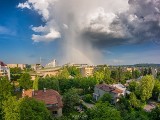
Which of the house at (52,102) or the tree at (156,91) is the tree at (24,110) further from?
the tree at (156,91)

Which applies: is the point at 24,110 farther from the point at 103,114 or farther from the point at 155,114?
the point at 155,114

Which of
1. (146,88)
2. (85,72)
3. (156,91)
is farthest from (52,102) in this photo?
(85,72)

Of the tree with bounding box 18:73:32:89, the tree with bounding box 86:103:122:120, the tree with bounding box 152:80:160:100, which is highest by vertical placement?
the tree with bounding box 18:73:32:89

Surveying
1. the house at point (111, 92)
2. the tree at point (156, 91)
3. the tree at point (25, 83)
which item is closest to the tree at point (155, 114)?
the house at point (111, 92)

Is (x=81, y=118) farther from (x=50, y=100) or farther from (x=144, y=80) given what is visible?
(x=144, y=80)

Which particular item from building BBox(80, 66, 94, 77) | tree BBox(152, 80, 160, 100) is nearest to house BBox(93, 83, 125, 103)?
tree BBox(152, 80, 160, 100)

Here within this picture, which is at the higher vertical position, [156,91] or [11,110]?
[11,110]

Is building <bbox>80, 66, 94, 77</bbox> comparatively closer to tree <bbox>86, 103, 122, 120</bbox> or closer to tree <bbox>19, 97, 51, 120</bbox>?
tree <bbox>19, 97, 51, 120</bbox>

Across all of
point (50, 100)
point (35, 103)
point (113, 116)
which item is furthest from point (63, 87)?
point (113, 116)
